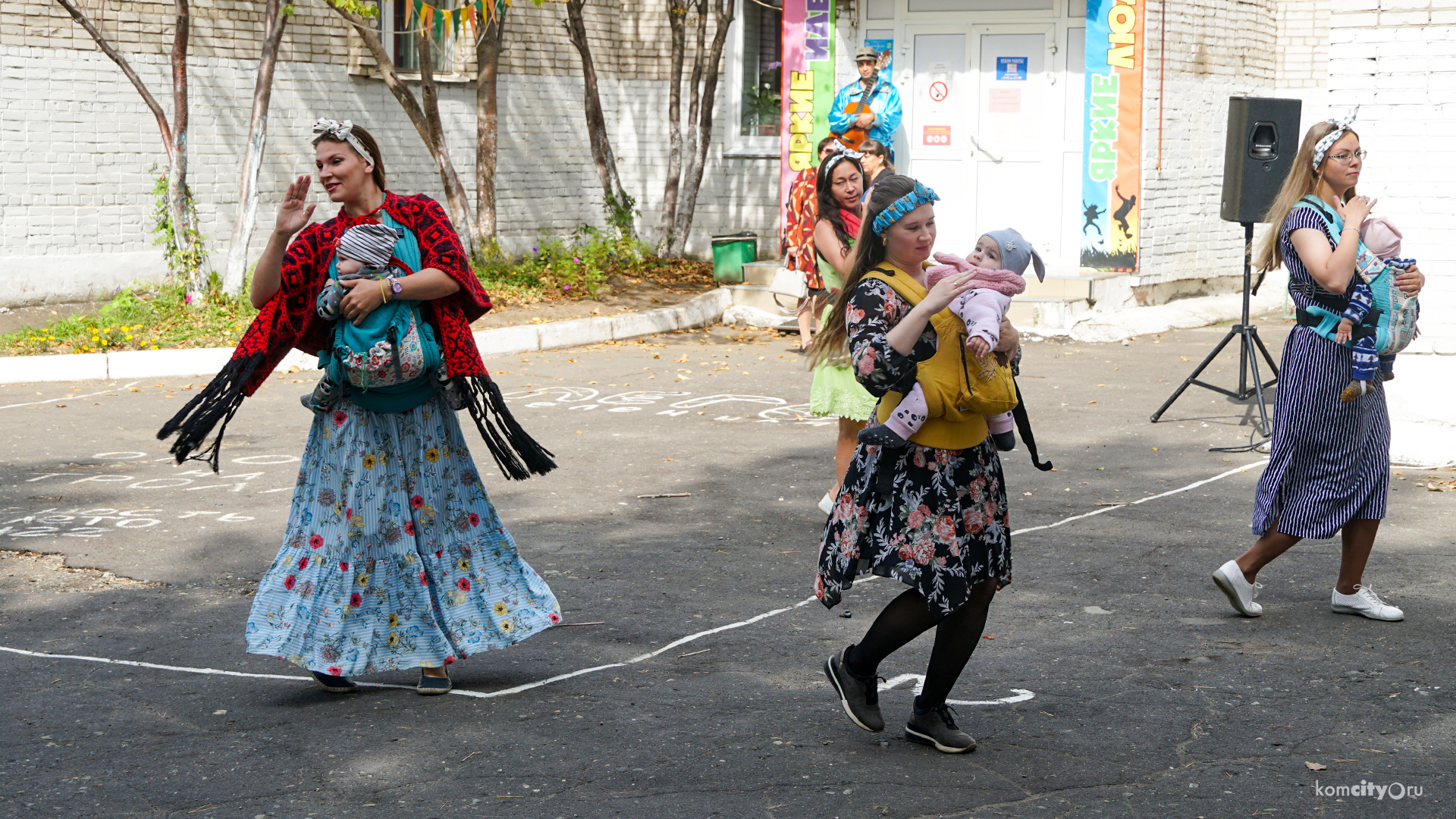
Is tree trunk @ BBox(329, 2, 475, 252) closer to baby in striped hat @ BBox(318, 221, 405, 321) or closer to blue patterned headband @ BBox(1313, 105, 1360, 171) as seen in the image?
baby in striped hat @ BBox(318, 221, 405, 321)

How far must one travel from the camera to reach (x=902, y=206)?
13.7 ft

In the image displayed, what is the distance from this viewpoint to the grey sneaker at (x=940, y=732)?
169 inches

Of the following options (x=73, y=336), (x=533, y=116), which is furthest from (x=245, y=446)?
(x=533, y=116)

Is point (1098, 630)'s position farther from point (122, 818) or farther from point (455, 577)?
point (122, 818)

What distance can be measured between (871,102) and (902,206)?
12.7m

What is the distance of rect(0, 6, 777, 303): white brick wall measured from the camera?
1447 centimetres

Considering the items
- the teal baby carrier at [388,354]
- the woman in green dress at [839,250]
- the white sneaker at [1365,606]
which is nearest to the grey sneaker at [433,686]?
the teal baby carrier at [388,354]

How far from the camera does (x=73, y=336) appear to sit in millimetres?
13227

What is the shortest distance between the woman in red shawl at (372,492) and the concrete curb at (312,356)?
22.0 ft

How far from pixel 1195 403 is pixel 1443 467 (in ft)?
8.23

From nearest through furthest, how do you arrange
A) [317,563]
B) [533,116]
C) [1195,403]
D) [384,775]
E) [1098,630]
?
1. [384,775]
2. [317,563]
3. [1098,630]
4. [1195,403]
5. [533,116]

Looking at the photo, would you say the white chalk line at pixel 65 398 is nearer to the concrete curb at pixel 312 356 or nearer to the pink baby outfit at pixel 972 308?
the concrete curb at pixel 312 356

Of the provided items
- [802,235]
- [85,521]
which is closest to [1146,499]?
[85,521]

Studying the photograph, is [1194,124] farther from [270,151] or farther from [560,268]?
[270,151]
